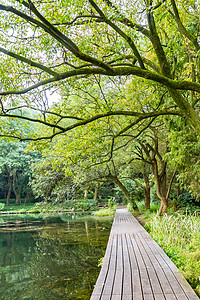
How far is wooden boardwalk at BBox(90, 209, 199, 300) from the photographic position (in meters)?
3.26

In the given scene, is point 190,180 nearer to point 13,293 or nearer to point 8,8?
point 13,293

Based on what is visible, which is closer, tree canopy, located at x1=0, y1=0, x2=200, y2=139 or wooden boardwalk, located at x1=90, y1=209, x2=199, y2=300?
wooden boardwalk, located at x1=90, y1=209, x2=199, y2=300

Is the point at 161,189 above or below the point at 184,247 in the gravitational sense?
above

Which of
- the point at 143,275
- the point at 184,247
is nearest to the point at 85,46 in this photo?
the point at 143,275

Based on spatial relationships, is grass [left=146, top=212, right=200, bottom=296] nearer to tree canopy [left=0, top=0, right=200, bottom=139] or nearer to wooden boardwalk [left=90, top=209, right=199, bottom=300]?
wooden boardwalk [left=90, top=209, right=199, bottom=300]

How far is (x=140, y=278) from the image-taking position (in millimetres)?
3959

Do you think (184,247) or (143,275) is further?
(184,247)

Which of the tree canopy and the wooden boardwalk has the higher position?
the tree canopy

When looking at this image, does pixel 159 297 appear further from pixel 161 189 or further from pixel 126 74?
pixel 161 189

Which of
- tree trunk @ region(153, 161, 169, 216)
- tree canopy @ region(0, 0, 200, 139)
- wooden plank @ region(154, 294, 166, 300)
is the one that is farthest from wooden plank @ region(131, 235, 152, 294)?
tree trunk @ region(153, 161, 169, 216)

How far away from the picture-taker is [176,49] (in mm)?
6977

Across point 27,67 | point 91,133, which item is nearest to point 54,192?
point 91,133

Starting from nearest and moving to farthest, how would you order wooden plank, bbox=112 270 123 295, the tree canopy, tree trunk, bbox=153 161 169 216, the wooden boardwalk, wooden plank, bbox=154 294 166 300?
1. wooden plank, bbox=154 294 166 300
2. the wooden boardwalk
3. wooden plank, bbox=112 270 123 295
4. the tree canopy
5. tree trunk, bbox=153 161 169 216

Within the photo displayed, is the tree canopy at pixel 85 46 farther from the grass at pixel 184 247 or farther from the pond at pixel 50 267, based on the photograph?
the pond at pixel 50 267
